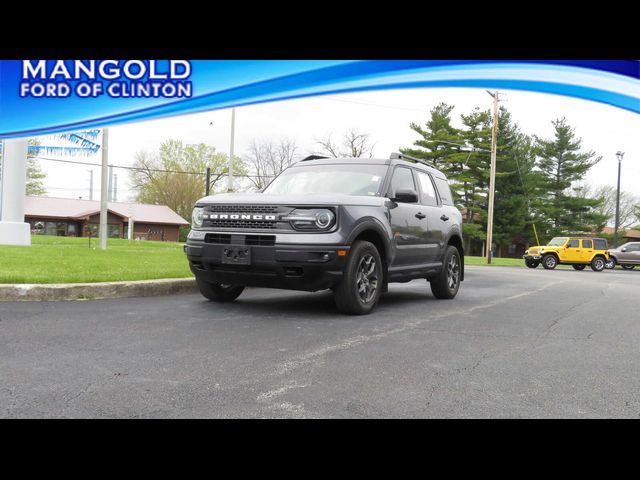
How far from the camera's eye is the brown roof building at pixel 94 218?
185 ft

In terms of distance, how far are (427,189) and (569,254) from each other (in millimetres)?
22677

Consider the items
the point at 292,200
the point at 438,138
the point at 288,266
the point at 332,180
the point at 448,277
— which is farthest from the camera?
the point at 438,138

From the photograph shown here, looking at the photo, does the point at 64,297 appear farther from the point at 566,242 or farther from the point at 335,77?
the point at 566,242

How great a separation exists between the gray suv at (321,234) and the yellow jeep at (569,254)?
2203 cm

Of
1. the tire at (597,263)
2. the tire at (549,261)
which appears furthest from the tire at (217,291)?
the tire at (597,263)

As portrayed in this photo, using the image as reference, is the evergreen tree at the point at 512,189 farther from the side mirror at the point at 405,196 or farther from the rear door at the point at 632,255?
the side mirror at the point at 405,196

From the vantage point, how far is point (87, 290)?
6.98m

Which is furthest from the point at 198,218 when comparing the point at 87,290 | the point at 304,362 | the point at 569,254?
the point at 569,254

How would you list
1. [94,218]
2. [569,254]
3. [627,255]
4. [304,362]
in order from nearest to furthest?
[304,362] → [569,254] → [627,255] → [94,218]

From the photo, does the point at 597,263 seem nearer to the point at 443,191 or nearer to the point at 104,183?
the point at 443,191

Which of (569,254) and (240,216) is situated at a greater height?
(240,216)

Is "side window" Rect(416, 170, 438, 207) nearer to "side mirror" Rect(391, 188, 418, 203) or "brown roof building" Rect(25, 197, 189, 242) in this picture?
"side mirror" Rect(391, 188, 418, 203)
